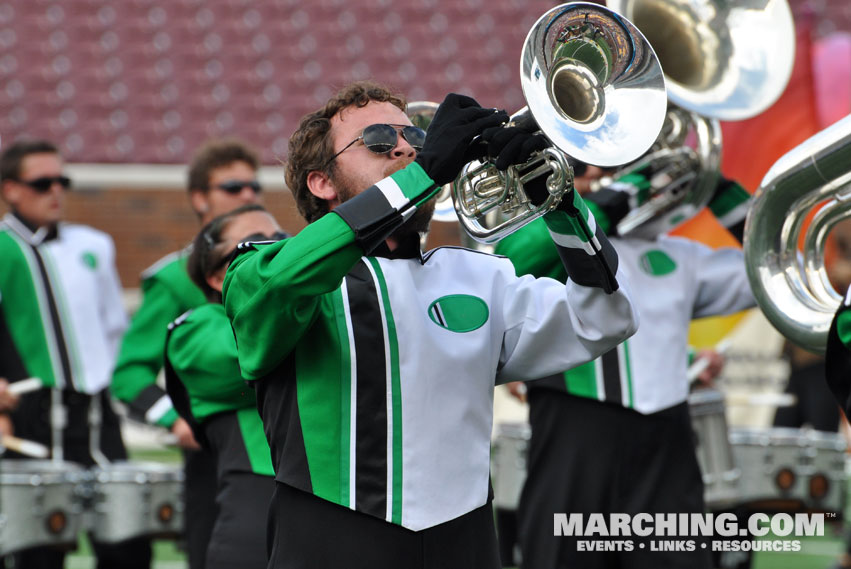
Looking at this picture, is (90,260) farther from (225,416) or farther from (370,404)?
(370,404)

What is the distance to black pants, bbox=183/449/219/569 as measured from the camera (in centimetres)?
421

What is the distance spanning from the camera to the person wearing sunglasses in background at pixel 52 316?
18.1 feet

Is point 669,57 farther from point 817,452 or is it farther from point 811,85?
point 811,85

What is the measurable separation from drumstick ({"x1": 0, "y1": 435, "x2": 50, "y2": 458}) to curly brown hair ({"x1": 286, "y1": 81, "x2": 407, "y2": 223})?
116 inches

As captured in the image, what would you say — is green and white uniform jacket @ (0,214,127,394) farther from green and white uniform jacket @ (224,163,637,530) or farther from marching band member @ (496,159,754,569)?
green and white uniform jacket @ (224,163,637,530)

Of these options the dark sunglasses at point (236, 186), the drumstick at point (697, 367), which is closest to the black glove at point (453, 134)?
the drumstick at point (697, 367)

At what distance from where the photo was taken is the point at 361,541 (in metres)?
2.33

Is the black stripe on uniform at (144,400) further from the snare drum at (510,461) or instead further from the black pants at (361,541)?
the black pants at (361,541)

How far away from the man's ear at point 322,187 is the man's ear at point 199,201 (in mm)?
2495

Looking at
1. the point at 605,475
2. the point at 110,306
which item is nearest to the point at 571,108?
the point at 605,475

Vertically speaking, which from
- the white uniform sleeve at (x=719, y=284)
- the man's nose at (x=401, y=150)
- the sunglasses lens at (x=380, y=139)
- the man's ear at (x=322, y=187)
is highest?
the sunglasses lens at (x=380, y=139)

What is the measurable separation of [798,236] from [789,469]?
202 centimetres

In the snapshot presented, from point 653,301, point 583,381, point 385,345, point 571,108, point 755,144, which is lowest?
point 583,381

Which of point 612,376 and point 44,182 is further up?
point 44,182
